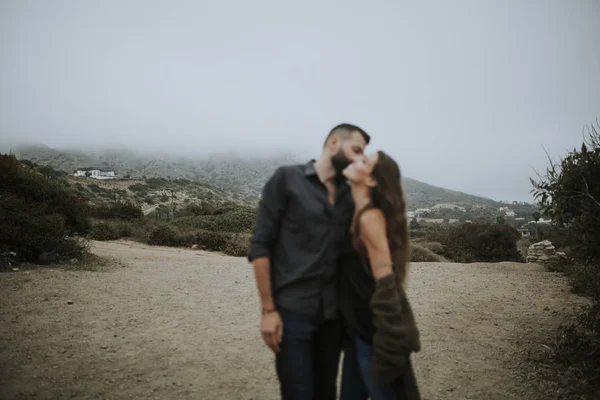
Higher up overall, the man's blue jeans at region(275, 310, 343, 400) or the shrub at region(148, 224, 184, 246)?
the man's blue jeans at region(275, 310, 343, 400)

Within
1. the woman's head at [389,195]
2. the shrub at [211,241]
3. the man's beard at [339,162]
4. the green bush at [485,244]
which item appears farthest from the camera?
the shrub at [211,241]

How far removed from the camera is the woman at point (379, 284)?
1596mm

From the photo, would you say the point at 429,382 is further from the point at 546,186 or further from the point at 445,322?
the point at 546,186

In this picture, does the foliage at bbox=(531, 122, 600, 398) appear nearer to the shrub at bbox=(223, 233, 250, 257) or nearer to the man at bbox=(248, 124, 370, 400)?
the man at bbox=(248, 124, 370, 400)

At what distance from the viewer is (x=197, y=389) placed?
10.8 feet

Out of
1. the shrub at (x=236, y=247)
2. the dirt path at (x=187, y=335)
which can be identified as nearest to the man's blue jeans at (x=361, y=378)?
the dirt path at (x=187, y=335)

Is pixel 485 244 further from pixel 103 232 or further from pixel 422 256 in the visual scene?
pixel 103 232

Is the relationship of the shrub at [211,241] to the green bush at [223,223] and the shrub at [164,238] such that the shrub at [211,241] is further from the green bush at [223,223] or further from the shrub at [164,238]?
the green bush at [223,223]

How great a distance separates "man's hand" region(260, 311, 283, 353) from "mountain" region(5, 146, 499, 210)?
68.3m

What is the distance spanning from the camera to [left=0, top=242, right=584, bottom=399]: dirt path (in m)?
3.36

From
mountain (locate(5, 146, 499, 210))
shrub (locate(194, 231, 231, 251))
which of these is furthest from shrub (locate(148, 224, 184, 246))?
mountain (locate(5, 146, 499, 210))

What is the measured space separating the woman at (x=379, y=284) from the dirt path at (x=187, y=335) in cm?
194

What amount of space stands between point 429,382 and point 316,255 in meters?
2.84

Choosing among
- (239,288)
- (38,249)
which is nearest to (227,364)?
(239,288)
